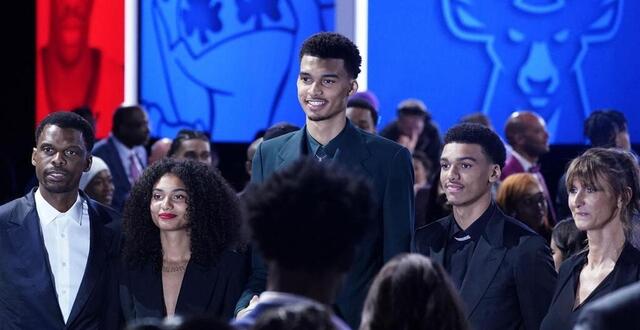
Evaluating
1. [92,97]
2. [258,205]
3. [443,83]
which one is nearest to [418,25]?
[443,83]

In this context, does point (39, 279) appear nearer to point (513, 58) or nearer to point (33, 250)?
point (33, 250)

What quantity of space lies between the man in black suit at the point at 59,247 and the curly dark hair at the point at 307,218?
2.26 metres

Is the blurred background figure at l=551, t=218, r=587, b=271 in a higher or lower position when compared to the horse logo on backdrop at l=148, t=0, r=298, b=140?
lower

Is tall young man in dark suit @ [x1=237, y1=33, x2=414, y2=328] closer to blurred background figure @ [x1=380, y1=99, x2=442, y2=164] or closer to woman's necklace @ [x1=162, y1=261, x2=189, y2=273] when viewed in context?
woman's necklace @ [x1=162, y1=261, x2=189, y2=273]

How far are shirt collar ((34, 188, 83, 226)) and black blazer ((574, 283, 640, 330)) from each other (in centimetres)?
311

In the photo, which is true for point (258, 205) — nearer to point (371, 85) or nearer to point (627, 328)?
point (627, 328)

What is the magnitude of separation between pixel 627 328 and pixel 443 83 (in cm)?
856

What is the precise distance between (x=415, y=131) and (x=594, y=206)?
4771 mm

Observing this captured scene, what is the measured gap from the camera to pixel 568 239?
5.38 meters

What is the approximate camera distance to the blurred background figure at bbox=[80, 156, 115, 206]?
688cm

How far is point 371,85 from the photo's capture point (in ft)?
34.3

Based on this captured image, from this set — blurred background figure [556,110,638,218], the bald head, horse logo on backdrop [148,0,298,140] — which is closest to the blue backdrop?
horse logo on backdrop [148,0,298,140]

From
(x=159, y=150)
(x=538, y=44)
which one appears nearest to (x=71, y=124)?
(x=159, y=150)

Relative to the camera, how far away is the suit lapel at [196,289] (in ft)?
15.4
